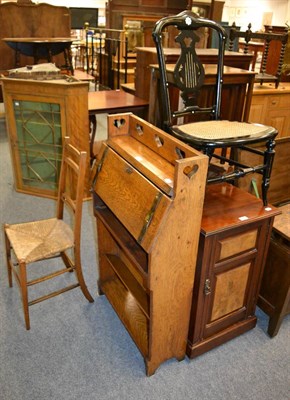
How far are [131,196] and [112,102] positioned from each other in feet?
6.64

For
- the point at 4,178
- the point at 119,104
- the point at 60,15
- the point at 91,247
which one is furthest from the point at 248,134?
the point at 60,15

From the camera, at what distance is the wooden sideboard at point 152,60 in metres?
2.86

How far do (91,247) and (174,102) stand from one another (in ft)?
4.38

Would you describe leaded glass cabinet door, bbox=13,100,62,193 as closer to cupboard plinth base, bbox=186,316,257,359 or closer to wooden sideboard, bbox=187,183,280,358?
wooden sideboard, bbox=187,183,280,358

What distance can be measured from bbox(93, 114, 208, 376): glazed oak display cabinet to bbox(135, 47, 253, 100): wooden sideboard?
132 centimetres

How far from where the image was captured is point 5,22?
4.75m

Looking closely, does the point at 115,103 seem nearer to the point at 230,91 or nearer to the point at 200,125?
the point at 230,91

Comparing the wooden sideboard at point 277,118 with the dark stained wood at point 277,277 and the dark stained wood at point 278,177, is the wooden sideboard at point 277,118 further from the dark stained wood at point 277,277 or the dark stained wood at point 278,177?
the dark stained wood at point 277,277

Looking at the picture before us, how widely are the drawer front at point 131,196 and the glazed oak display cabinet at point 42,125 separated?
1.25 meters

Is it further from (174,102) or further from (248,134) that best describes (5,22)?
(248,134)

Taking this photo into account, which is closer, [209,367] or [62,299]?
[209,367]

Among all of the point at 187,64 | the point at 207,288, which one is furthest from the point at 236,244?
the point at 187,64

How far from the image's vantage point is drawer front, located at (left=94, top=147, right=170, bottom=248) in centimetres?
133

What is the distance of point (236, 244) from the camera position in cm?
160
